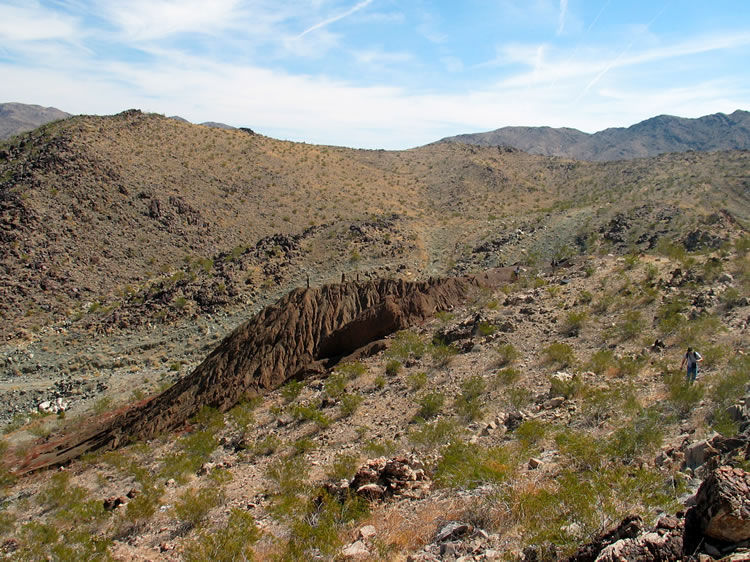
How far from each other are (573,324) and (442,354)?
3875 millimetres

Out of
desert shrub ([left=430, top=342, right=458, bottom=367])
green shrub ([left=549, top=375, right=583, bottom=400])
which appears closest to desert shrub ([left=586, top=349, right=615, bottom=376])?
green shrub ([left=549, top=375, right=583, bottom=400])

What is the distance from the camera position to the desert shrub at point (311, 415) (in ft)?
39.0

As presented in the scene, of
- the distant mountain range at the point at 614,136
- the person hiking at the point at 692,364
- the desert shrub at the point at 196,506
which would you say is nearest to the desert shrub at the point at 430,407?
the desert shrub at the point at 196,506

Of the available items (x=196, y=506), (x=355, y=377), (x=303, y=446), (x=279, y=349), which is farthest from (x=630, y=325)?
(x=196, y=506)

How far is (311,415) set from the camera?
12320 mm

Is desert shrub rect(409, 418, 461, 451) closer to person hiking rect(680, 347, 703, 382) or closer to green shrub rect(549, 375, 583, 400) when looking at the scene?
green shrub rect(549, 375, 583, 400)

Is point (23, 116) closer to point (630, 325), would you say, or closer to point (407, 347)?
point (407, 347)

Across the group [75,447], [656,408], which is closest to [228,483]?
[75,447]

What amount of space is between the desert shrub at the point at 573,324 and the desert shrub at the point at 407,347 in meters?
4.01

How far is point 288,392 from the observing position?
14.1 m

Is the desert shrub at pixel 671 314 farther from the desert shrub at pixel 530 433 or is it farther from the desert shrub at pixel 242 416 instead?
the desert shrub at pixel 242 416

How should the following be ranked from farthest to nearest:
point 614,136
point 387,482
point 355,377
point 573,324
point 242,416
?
point 614,136 < point 573,324 < point 355,377 < point 242,416 < point 387,482

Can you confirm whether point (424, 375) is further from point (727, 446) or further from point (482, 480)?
point (727, 446)

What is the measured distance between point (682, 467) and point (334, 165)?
45984 millimetres
